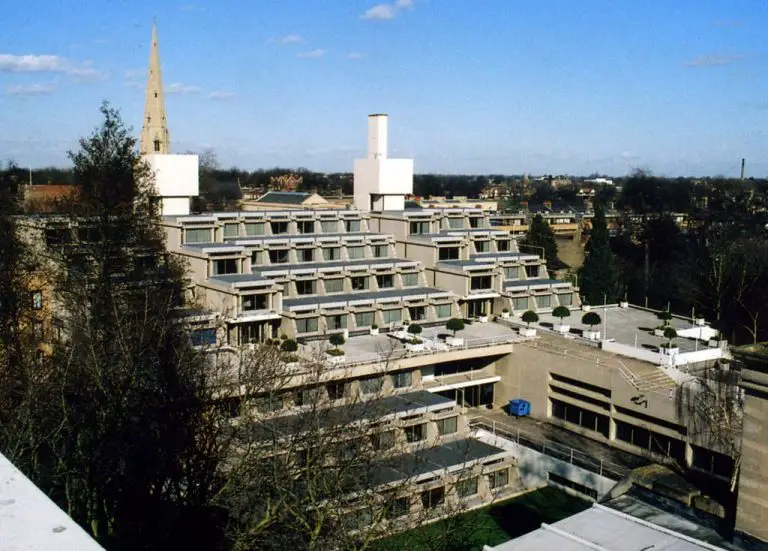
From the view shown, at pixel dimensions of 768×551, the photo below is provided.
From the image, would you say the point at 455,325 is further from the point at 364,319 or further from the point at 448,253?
the point at 448,253

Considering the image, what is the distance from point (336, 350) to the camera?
3553 centimetres

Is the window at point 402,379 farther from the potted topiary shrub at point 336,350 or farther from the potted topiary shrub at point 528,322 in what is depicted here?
the potted topiary shrub at point 528,322

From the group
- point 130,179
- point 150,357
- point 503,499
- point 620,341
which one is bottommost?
point 503,499

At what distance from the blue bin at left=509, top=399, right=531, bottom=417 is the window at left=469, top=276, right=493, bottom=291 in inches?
357

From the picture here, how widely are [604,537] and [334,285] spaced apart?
1013 inches

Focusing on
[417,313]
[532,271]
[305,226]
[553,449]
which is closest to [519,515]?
[553,449]

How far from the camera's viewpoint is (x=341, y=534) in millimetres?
16047

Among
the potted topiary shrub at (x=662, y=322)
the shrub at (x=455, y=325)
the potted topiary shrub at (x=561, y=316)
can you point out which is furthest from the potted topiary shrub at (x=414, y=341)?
the potted topiary shrub at (x=662, y=322)

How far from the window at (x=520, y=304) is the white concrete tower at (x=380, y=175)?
39.1 feet

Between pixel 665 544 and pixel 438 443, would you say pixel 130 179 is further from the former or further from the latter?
pixel 665 544

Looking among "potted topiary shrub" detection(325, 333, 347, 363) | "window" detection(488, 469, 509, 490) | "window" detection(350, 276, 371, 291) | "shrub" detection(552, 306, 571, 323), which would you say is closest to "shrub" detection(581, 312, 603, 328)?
"shrub" detection(552, 306, 571, 323)

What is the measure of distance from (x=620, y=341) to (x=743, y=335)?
14.0 meters

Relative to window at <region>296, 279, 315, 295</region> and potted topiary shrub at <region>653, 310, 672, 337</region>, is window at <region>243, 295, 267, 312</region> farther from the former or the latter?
potted topiary shrub at <region>653, 310, 672, 337</region>

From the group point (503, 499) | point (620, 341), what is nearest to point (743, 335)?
point (620, 341)
